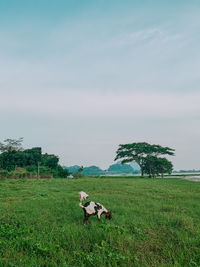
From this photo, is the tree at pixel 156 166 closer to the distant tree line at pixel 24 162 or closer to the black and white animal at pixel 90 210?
the distant tree line at pixel 24 162

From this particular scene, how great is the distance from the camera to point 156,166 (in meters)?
47.4

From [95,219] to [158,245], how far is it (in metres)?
2.59

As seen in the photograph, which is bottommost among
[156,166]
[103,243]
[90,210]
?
[103,243]

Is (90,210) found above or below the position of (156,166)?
below

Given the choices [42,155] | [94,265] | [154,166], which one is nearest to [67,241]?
[94,265]

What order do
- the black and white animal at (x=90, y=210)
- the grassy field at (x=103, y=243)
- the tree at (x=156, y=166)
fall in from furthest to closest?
1. the tree at (x=156, y=166)
2. the black and white animal at (x=90, y=210)
3. the grassy field at (x=103, y=243)

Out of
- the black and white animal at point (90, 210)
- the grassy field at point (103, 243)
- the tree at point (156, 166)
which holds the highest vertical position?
the tree at point (156, 166)

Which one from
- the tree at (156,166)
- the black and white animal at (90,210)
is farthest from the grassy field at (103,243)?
the tree at (156,166)

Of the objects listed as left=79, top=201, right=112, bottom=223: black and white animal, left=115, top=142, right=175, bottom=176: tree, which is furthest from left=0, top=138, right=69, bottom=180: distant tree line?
left=79, top=201, right=112, bottom=223: black and white animal

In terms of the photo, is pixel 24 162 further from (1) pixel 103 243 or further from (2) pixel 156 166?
(1) pixel 103 243

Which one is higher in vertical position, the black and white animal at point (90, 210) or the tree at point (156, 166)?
the tree at point (156, 166)

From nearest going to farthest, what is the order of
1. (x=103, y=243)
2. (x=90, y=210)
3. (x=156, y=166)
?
(x=103, y=243)
(x=90, y=210)
(x=156, y=166)

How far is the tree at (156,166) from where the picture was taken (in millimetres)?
45938

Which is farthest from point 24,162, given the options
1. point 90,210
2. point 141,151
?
point 90,210
